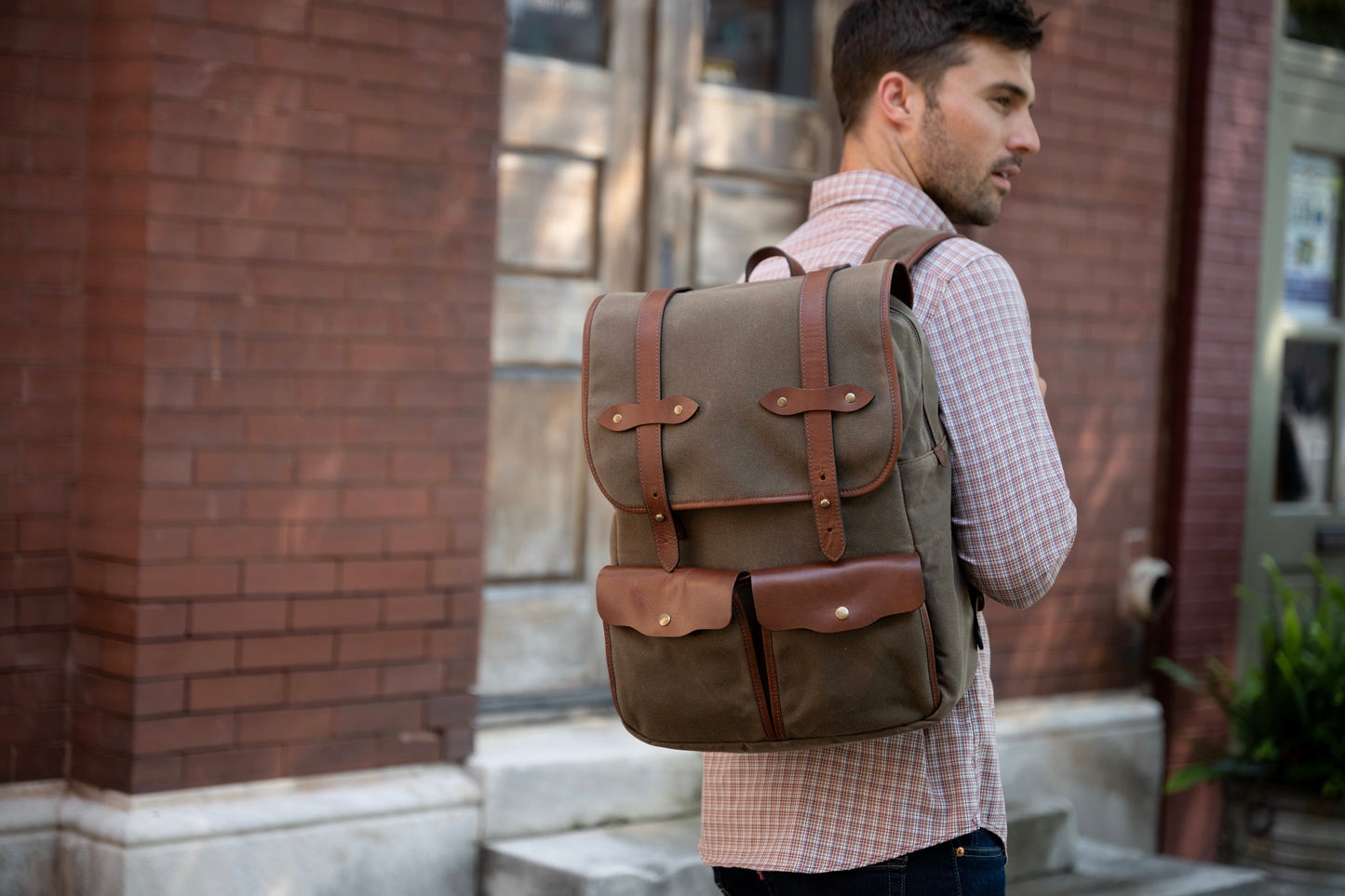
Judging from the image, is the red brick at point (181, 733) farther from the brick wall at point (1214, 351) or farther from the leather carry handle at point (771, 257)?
the brick wall at point (1214, 351)

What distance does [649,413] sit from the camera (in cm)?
195

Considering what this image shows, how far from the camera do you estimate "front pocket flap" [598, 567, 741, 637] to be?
188 centimetres

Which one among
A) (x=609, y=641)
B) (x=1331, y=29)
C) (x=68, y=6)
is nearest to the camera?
(x=609, y=641)

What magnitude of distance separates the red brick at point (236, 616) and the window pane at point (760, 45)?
2305 mm

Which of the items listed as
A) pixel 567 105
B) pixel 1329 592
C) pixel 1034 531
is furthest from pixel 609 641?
pixel 1329 592

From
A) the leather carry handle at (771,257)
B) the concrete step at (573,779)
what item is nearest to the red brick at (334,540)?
the concrete step at (573,779)

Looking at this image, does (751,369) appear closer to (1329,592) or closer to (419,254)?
(419,254)

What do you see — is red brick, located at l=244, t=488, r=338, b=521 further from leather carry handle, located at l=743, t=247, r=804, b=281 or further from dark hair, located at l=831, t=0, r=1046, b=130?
dark hair, located at l=831, t=0, r=1046, b=130

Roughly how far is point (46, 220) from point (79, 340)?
0.95 feet

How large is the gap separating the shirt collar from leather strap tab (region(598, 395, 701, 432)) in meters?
0.55

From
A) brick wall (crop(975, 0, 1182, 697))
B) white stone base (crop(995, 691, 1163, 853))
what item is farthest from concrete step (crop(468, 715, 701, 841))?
brick wall (crop(975, 0, 1182, 697))

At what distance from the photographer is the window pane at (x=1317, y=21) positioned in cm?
621

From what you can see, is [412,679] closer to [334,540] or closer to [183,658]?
[334,540]

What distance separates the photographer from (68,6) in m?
3.52
